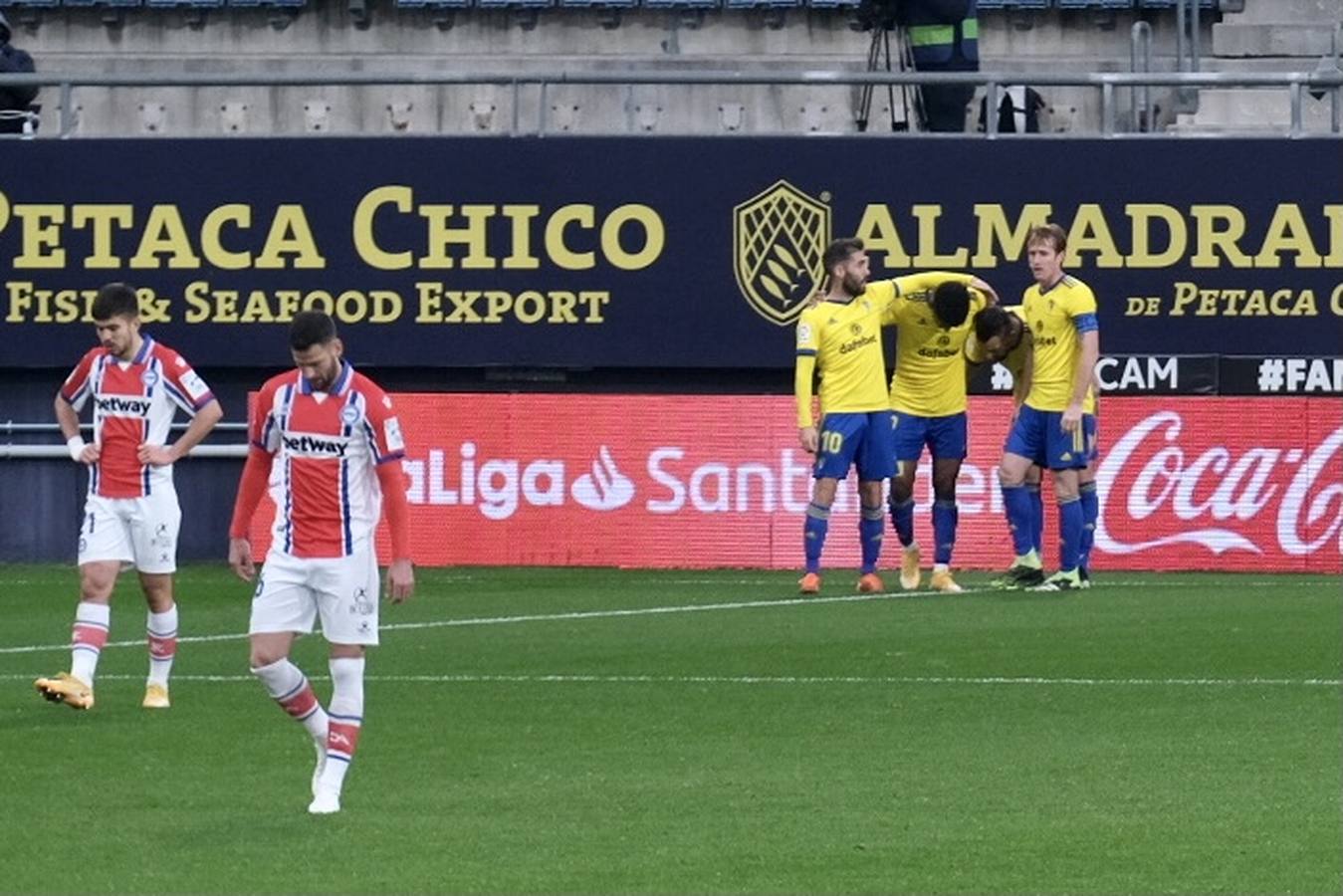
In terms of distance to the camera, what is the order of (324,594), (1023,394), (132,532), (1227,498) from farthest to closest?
(1227,498) < (1023,394) < (132,532) < (324,594)

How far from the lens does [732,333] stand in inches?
875

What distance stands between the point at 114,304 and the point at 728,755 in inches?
150

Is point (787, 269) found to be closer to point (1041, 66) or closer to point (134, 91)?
point (1041, 66)

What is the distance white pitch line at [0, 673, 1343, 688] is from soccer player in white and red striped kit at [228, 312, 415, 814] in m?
3.66

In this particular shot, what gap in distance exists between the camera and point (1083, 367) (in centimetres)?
1730

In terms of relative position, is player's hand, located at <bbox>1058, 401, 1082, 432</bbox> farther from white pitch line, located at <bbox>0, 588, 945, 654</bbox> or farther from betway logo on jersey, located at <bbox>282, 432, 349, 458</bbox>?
betway logo on jersey, located at <bbox>282, 432, 349, 458</bbox>

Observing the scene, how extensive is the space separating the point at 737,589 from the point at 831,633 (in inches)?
133

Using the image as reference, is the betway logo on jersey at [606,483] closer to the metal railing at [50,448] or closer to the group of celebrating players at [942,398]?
the metal railing at [50,448]

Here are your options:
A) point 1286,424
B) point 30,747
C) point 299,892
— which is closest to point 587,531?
point 1286,424

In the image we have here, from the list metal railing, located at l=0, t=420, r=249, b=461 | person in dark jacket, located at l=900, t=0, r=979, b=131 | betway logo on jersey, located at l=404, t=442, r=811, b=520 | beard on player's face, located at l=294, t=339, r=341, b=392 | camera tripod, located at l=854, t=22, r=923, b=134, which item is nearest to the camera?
beard on player's face, located at l=294, t=339, r=341, b=392

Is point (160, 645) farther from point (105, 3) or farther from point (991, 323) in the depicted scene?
point (105, 3)

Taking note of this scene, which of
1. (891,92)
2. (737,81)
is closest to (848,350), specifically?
(737,81)

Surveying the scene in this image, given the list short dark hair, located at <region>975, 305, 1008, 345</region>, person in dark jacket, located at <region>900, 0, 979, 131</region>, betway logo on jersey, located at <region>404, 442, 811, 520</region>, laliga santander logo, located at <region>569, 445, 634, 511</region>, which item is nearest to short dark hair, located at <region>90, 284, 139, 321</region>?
short dark hair, located at <region>975, 305, 1008, 345</region>

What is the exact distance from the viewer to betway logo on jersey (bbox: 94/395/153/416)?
1312cm
